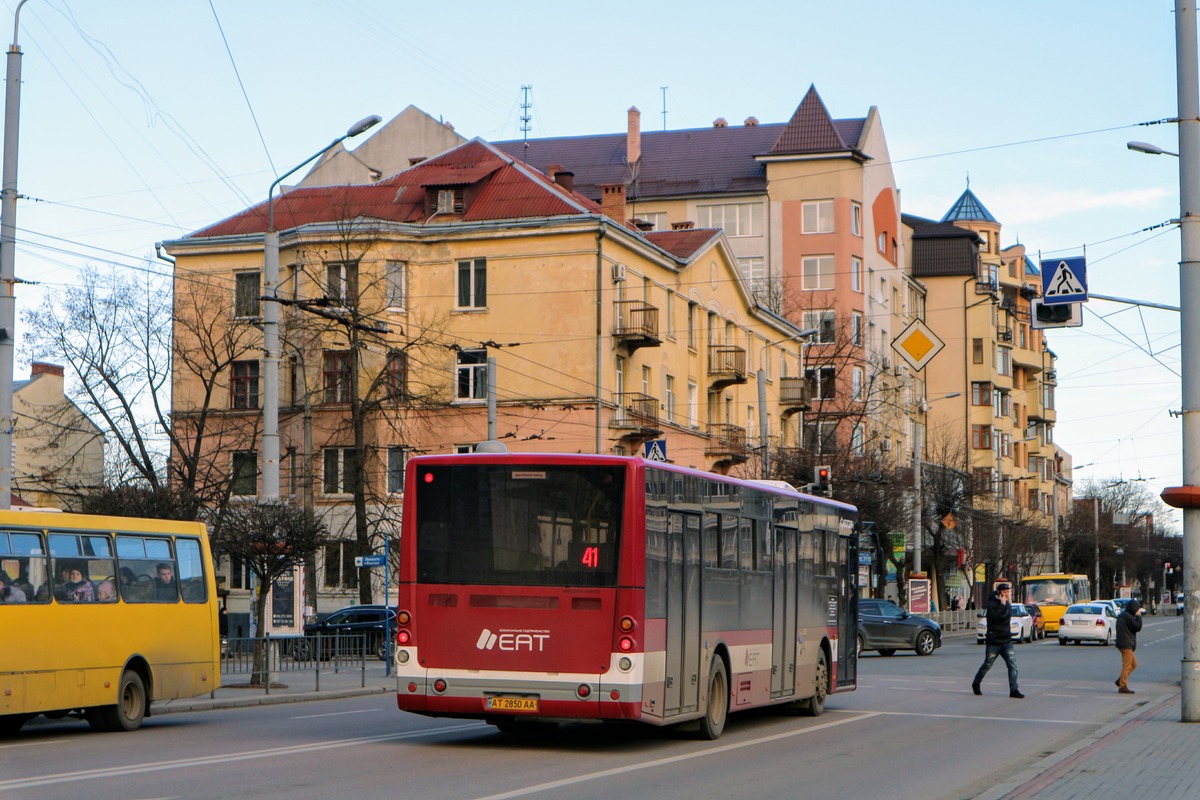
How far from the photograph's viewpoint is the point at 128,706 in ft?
62.3

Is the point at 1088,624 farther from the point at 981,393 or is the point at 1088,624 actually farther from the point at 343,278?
the point at 981,393

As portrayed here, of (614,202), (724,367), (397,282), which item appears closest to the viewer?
(397,282)

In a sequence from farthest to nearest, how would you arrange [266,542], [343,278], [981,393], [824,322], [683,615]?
[981,393] → [824,322] → [343,278] → [266,542] → [683,615]

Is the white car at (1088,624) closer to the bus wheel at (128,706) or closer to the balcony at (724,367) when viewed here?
the balcony at (724,367)

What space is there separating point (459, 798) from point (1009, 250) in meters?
107

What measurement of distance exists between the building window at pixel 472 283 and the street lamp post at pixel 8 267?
32.7m

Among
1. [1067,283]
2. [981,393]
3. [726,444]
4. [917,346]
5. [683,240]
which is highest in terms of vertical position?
[683,240]

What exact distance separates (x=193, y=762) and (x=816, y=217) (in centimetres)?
6755

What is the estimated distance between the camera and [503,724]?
18.3 metres

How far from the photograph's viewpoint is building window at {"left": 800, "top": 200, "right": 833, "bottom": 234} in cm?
7906

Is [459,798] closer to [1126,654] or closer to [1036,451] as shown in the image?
[1126,654]

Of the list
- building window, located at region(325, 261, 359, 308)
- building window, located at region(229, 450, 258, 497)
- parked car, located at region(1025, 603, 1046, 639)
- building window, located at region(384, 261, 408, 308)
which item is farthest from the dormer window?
parked car, located at region(1025, 603, 1046, 639)

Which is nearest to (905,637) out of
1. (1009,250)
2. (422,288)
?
(422,288)

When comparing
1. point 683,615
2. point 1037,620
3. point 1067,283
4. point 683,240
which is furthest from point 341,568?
point 683,615
